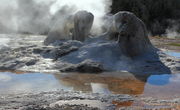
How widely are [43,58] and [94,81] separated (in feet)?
10.8

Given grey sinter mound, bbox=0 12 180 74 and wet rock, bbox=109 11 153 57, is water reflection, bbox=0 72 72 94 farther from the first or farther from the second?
wet rock, bbox=109 11 153 57

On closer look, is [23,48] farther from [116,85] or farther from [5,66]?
[116,85]

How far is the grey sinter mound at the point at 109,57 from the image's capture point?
395 inches

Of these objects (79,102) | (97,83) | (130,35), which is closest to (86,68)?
(97,83)

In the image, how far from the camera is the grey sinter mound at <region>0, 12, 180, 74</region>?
1002 centimetres

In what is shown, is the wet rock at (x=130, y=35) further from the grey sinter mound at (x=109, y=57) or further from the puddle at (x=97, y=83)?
the puddle at (x=97, y=83)

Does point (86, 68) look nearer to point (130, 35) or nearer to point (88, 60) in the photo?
point (88, 60)

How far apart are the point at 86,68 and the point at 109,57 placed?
1188mm

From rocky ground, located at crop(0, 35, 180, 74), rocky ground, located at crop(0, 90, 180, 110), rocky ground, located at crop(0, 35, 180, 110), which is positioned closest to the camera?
rocky ground, located at crop(0, 90, 180, 110)

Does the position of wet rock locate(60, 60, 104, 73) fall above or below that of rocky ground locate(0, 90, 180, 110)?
above

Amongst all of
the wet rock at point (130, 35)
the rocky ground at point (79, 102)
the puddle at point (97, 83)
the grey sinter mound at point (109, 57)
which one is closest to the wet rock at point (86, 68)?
the grey sinter mound at point (109, 57)

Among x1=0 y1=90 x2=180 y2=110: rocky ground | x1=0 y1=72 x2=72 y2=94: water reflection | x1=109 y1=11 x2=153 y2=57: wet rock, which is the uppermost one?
x1=109 y1=11 x2=153 y2=57: wet rock

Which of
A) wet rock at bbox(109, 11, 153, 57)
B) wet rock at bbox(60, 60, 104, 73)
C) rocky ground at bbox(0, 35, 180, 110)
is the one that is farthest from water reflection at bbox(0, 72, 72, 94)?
wet rock at bbox(109, 11, 153, 57)

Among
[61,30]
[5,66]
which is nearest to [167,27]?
[61,30]
